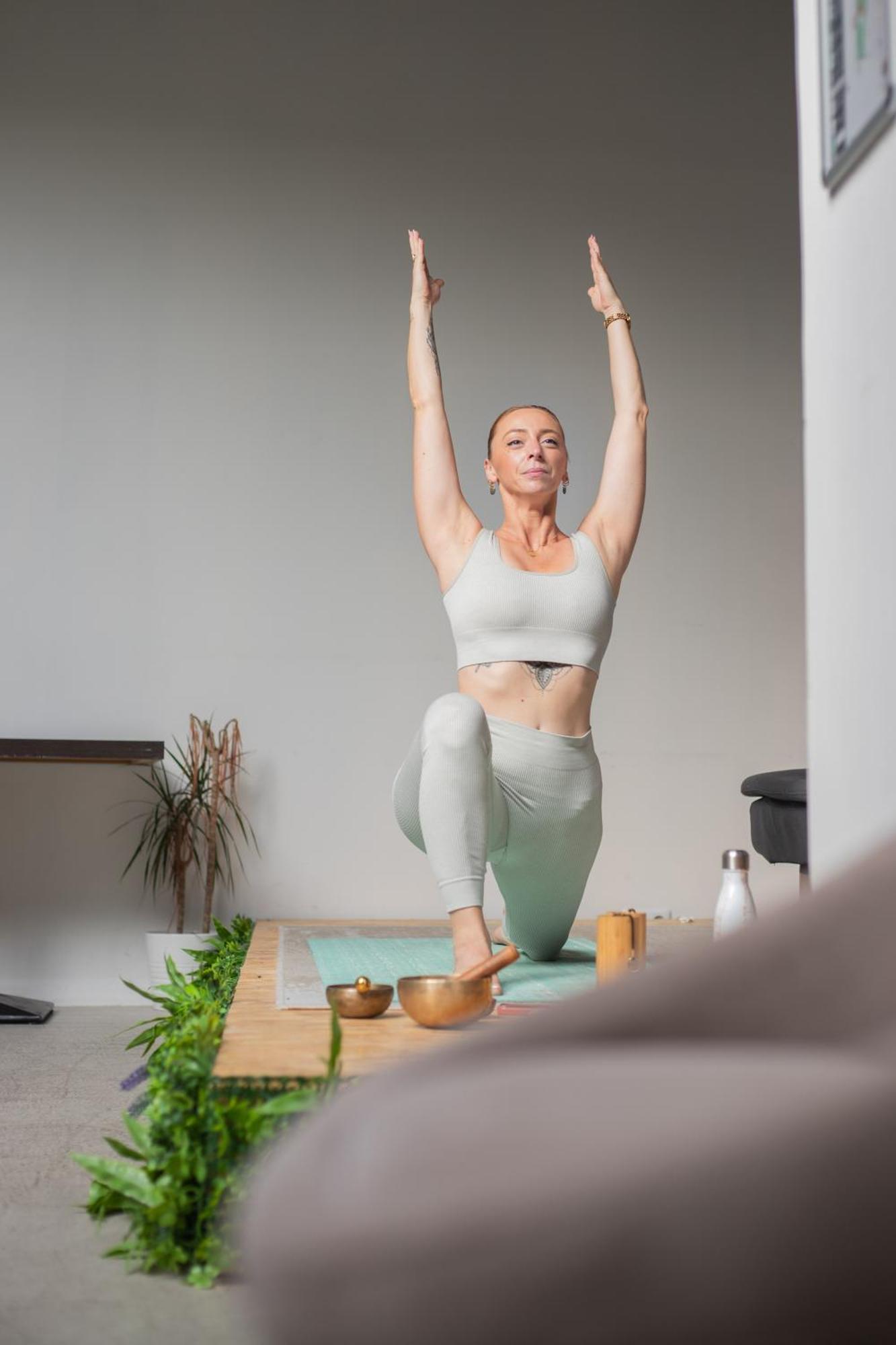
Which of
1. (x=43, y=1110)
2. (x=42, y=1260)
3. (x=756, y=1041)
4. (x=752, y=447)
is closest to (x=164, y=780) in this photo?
(x=43, y=1110)

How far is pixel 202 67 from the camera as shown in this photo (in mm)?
5145

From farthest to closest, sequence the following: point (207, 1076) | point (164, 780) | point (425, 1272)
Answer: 1. point (164, 780)
2. point (207, 1076)
3. point (425, 1272)

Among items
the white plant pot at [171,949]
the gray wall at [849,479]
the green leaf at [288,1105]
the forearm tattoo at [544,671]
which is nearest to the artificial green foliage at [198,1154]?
the green leaf at [288,1105]

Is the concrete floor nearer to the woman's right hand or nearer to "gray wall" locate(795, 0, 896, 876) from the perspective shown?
"gray wall" locate(795, 0, 896, 876)

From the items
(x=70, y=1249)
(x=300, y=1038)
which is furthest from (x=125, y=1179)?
(x=300, y=1038)

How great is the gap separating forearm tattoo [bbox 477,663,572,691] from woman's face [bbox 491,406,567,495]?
39 centimetres

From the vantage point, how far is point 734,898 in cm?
215

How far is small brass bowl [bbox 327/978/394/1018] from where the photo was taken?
6.61 feet

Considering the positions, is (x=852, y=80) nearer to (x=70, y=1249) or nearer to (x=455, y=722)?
(x=455, y=722)

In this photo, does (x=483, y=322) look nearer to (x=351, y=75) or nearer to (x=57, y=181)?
(x=351, y=75)

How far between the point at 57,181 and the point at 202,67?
73 centimetres

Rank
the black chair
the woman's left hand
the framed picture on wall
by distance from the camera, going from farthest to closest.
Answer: the black chair < the woman's left hand < the framed picture on wall

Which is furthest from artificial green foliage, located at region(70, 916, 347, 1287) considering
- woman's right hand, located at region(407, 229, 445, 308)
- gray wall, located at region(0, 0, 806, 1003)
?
gray wall, located at region(0, 0, 806, 1003)

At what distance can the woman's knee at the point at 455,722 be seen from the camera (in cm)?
225
